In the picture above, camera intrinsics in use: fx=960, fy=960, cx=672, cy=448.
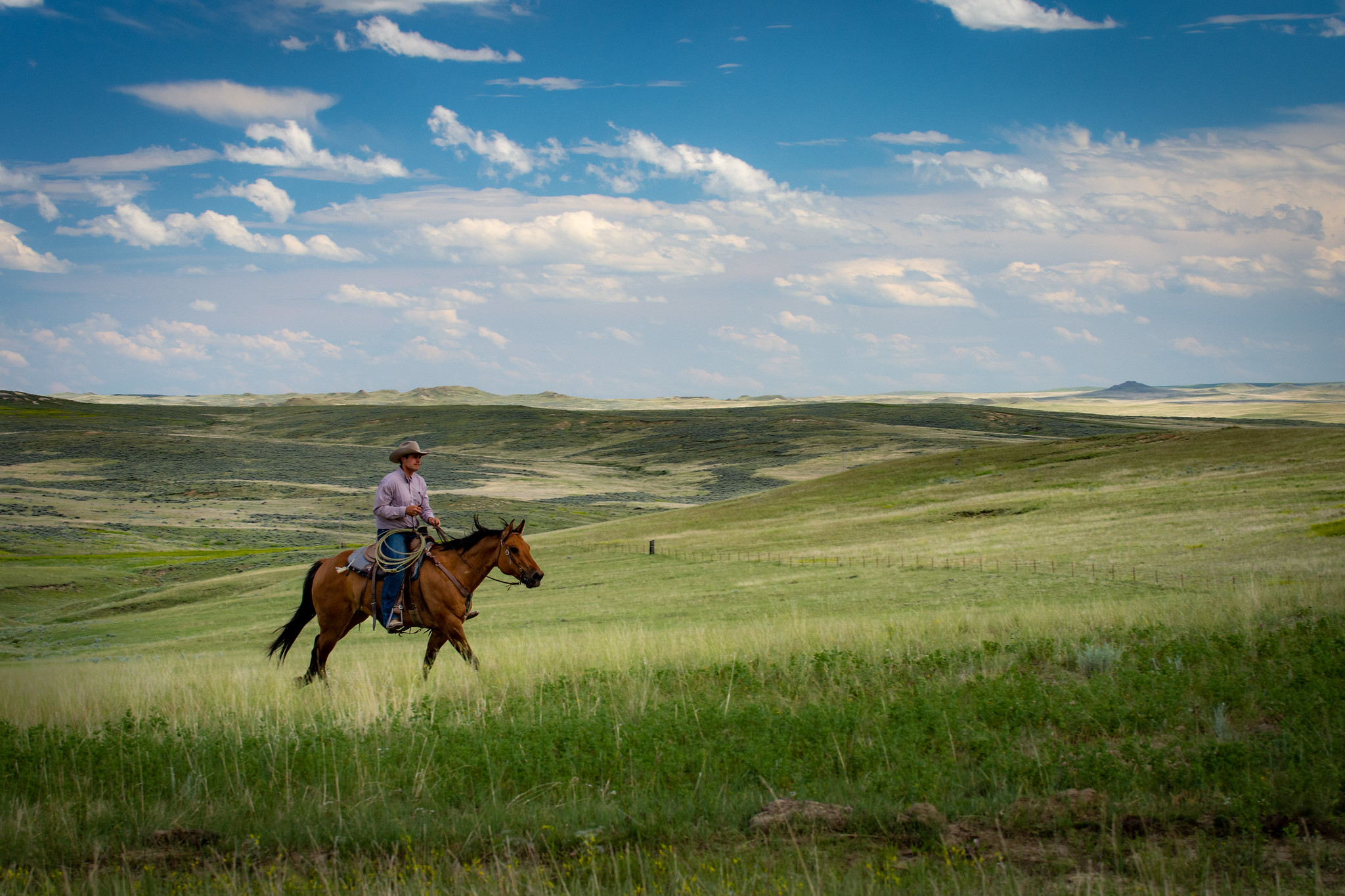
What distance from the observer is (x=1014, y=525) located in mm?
35344

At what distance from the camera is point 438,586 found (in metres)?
12.4

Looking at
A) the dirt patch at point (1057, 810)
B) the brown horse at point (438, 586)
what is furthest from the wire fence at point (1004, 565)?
the brown horse at point (438, 586)

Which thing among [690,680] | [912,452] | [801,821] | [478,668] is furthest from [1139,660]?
[912,452]

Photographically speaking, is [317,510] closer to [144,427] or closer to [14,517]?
[14,517]

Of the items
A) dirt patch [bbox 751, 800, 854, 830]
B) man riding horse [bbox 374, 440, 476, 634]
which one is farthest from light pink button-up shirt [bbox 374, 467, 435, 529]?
dirt patch [bbox 751, 800, 854, 830]

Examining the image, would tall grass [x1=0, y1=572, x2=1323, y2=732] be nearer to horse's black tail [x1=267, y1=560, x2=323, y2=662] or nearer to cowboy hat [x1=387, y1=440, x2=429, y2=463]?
horse's black tail [x1=267, y1=560, x2=323, y2=662]

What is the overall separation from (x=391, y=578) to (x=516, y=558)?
63.0 inches

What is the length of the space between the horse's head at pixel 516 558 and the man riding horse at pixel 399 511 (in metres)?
0.78

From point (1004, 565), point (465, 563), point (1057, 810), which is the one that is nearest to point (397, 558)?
point (465, 563)

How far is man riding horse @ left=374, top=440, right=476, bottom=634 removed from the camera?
39.9ft

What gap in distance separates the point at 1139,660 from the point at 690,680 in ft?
15.2

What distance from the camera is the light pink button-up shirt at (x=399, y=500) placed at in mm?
12109

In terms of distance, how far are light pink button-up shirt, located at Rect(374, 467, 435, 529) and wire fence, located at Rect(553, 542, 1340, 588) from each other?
1307cm

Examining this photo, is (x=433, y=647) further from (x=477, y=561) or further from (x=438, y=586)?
(x=477, y=561)
